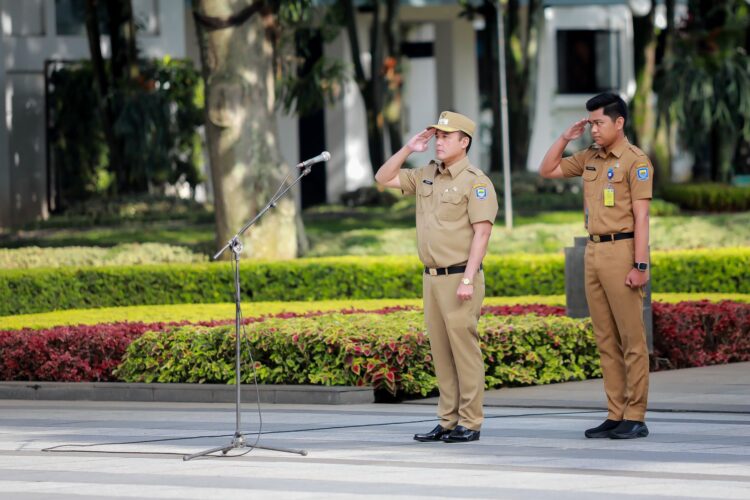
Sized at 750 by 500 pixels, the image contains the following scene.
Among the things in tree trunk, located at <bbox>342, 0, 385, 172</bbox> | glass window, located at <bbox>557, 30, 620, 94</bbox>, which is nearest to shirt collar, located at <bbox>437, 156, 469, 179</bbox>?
tree trunk, located at <bbox>342, 0, 385, 172</bbox>

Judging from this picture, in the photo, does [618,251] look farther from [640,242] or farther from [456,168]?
[456,168]

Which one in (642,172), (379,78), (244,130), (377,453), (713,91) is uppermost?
(379,78)

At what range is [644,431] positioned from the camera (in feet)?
32.6

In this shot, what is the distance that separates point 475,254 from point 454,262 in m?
0.17

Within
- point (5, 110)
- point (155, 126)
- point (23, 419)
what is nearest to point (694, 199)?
point (155, 126)

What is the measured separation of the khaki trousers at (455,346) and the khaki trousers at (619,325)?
734 millimetres

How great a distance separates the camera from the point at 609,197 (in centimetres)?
991

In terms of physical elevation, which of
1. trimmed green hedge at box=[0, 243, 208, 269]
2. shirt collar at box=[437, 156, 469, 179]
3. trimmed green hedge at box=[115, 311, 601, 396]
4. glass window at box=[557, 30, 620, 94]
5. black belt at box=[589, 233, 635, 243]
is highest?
glass window at box=[557, 30, 620, 94]

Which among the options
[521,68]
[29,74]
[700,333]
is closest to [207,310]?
[700,333]

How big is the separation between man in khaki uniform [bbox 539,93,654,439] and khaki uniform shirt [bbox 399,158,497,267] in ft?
2.10

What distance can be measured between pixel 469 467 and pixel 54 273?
39.5 ft

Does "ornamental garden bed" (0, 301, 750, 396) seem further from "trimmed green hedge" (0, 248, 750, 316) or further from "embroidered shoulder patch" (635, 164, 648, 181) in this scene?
"trimmed green hedge" (0, 248, 750, 316)

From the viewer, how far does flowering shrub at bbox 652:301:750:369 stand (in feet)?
47.7

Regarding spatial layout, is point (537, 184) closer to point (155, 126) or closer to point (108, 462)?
point (155, 126)
